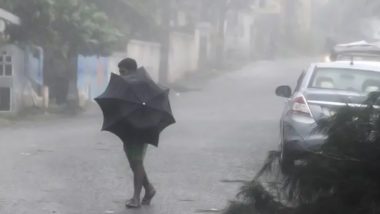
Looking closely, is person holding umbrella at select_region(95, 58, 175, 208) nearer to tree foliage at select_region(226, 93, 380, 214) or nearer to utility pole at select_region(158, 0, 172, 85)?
tree foliage at select_region(226, 93, 380, 214)

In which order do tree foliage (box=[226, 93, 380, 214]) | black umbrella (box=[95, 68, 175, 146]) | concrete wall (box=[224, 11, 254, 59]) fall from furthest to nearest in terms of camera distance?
concrete wall (box=[224, 11, 254, 59])
black umbrella (box=[95, 68, 175, 146])
tree foliage (box=[226, 93, 380, 214])

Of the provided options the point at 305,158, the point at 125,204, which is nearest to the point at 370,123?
the point at 305,158

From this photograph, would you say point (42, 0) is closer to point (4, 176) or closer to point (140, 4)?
point (4, 176)

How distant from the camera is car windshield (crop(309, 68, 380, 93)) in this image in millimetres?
12859

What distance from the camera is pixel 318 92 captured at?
12.0 m

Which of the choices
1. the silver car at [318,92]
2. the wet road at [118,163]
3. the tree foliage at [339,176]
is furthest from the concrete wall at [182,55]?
the tree foliage at [339,176]

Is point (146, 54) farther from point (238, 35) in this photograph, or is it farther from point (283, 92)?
point (238, 35)

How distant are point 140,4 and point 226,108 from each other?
8164 mm

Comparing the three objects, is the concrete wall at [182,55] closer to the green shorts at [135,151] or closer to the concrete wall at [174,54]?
the concrete wall at [174,54]

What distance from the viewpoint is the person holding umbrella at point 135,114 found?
Result: 940 centimetres

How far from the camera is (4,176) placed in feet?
38.6

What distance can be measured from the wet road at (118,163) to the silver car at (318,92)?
919 millimetres

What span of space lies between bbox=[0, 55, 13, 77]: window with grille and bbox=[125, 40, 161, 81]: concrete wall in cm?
897

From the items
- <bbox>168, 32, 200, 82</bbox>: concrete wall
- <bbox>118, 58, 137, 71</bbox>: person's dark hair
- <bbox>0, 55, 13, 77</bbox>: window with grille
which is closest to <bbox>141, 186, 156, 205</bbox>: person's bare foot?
<bbox>118, 58, 137, 71</bbox>: person's dark hair
